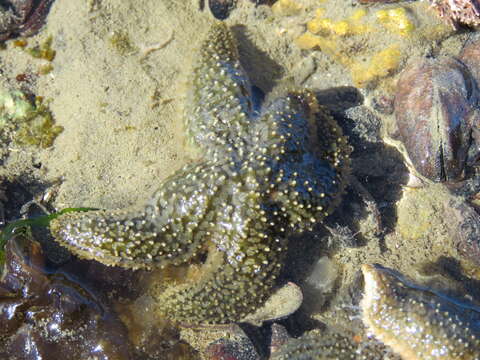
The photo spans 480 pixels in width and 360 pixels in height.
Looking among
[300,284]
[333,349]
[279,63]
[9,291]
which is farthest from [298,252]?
[9,291]

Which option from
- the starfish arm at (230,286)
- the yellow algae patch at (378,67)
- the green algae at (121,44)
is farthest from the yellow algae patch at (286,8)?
the starfish arm at (230,286)

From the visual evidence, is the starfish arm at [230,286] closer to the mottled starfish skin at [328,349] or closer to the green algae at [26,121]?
the mottled starfish skin at [328,349]

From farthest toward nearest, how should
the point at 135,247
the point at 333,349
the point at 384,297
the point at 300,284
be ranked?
the point at 300,284 → the point at 333,349 → the point at 135,247 → the point at 384,297

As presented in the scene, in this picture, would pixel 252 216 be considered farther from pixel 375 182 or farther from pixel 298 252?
pixel 375 182

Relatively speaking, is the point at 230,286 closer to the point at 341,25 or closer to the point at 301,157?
the point at 301,157

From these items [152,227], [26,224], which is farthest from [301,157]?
[26,224]
